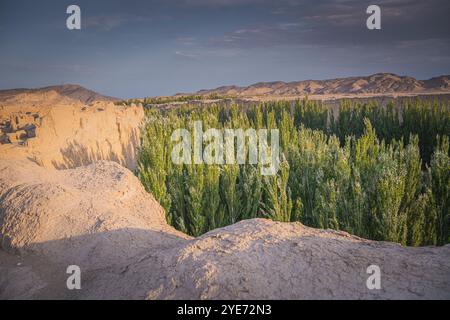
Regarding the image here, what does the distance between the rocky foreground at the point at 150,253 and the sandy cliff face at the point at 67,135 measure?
67cm

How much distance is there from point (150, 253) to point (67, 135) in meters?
4.51

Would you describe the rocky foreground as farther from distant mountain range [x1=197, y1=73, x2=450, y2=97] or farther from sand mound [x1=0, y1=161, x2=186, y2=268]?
distant mountain range [x1=197, y1=73, x2=450, y2=97]

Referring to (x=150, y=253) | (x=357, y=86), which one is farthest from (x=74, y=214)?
(x=357, y=86)

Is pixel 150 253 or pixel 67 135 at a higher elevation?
pixel 67 135

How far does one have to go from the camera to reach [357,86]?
6278cm

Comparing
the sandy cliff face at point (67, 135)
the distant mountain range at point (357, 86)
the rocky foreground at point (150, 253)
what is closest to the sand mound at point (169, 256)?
the rocky foreground at point (150, 253)

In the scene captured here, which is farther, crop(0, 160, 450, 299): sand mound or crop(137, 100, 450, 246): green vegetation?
crop(137, 100, 450, 246): green vegetation

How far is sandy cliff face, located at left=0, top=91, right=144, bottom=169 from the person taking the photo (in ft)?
19.5

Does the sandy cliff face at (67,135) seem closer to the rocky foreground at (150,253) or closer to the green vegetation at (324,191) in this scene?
the rocky foreground at (150,253)

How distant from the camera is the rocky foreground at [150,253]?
7.60ft

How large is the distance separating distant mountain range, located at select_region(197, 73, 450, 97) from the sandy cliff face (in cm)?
4561

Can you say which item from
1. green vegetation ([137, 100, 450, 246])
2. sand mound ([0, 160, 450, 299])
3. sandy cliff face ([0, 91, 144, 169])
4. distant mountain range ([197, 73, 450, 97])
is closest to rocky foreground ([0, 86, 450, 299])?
sand mound ([0, 160, 450, 299])

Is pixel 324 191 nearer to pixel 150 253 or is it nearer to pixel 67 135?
pixel 150 253
